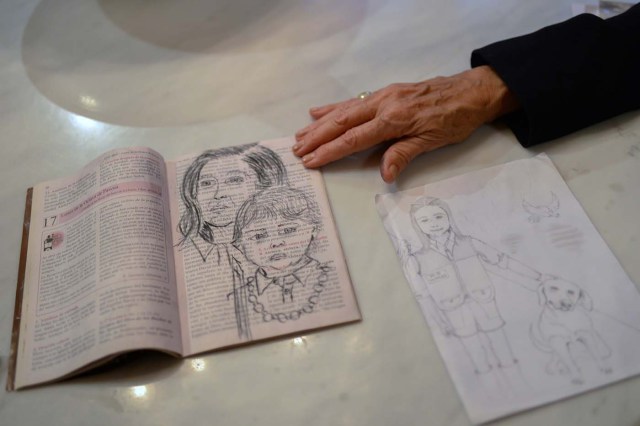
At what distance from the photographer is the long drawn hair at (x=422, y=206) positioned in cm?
70

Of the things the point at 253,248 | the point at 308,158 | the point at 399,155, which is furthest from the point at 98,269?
the point at 399,155

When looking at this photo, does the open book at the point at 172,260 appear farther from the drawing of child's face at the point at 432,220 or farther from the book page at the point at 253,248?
the drawing of child's face at the point at 432,220

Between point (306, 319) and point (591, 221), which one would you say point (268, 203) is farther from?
point (591, 221)

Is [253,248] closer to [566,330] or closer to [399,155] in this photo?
[399,155]

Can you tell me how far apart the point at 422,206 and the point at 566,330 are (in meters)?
0.25

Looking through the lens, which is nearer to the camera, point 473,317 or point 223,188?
point 473,317

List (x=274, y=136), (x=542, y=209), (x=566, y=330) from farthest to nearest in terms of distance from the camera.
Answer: (x=274, y=136) → (x=542, y=209) → (x=566, y=330)

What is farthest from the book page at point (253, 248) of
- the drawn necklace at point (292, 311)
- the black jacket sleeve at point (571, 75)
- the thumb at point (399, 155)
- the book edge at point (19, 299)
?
the black jacket sleeve at point (571, 75)

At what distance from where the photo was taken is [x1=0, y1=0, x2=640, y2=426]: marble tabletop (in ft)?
1.94

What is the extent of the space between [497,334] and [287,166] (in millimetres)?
396

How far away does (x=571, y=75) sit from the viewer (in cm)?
77

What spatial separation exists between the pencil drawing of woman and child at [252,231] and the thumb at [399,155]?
0.41 ft

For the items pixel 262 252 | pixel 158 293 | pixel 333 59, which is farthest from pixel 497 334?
pixel 333 59

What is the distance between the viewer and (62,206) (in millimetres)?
751
